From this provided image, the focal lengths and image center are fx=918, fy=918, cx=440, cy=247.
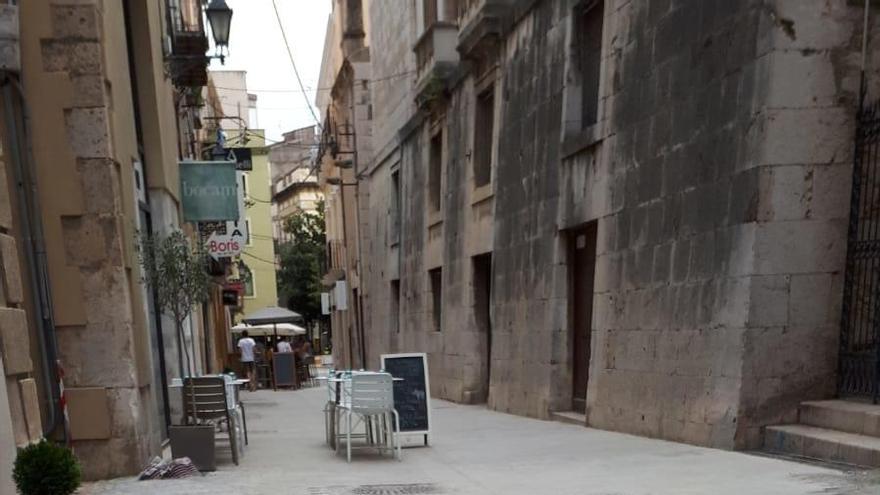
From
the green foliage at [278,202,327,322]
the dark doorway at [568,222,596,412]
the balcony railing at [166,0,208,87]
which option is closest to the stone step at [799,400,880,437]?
the dark doorway at [568,222,596,412]

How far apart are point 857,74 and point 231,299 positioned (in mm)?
26911

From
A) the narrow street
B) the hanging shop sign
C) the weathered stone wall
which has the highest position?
the hanging shop sign

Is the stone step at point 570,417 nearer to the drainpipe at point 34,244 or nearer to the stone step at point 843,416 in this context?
the stone step at point 843,416

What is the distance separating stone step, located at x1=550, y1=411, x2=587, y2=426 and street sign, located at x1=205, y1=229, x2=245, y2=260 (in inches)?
372

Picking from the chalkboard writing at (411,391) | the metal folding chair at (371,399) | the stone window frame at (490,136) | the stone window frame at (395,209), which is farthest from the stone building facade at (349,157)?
the metal folding chair at (371,399)

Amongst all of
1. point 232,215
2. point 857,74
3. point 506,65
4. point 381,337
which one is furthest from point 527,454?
point 381,337

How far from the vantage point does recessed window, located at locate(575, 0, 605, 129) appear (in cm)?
1254

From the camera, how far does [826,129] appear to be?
26.2 feet

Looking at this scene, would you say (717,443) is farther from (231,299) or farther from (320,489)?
(231,299)

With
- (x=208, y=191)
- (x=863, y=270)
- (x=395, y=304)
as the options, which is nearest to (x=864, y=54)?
(x=863, y=270)

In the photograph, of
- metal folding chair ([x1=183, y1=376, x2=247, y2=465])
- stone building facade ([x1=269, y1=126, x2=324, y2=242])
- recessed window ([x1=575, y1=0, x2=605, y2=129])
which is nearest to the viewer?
metal folding chair ([x1=183, y1=376, x2=247, y2=465])

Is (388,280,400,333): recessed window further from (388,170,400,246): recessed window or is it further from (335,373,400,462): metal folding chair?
(335,373,400,462): metal folding chair

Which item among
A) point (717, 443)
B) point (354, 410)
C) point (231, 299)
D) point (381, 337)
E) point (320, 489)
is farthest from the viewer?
point (231, 299)

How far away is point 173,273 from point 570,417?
6.00 m
